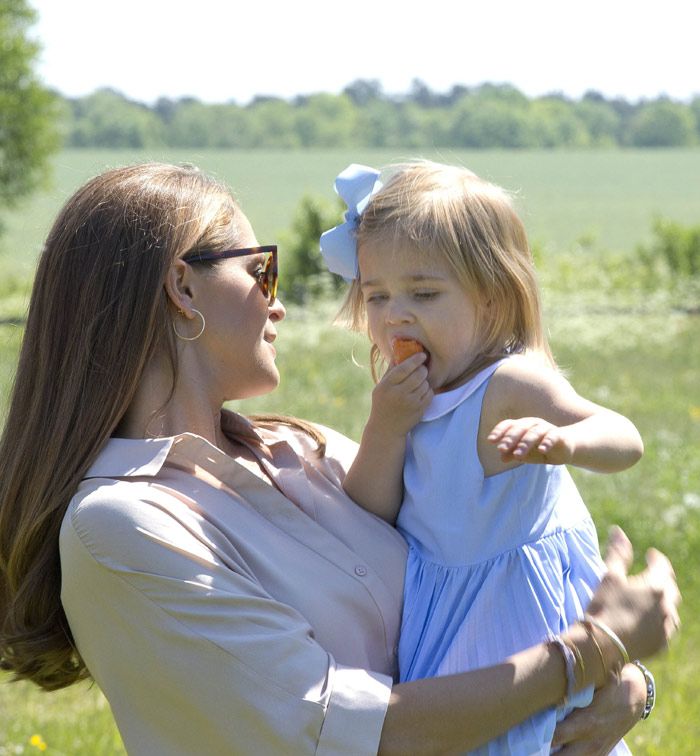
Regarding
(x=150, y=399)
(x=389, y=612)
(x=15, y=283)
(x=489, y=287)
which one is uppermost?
(x=489, y=287)

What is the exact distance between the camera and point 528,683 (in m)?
2.22

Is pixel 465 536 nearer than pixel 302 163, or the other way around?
pixel 465 536

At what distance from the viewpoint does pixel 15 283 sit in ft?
85.9

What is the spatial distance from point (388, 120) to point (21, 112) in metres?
64.5

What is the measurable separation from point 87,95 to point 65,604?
9243cm

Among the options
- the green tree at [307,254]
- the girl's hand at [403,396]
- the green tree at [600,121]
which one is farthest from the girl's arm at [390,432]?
the green tree at [600,121]

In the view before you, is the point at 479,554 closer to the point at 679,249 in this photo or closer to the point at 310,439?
the point at 310,439

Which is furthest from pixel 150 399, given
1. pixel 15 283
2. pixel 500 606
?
pixel 15 283

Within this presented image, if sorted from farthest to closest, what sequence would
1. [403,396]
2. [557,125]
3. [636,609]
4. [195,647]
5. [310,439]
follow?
[557,125] → [310,439] → [403,396] → [636,609] → [195,647]

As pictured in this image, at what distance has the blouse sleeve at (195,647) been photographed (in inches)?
83.6

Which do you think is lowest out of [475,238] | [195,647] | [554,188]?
[554,188]

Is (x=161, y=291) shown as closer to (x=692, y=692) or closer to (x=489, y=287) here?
(x=489, y=287)

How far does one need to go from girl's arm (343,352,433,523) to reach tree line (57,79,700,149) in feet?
243

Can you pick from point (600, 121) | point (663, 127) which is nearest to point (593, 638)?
point (663, 127)
